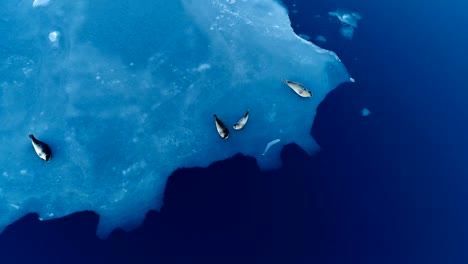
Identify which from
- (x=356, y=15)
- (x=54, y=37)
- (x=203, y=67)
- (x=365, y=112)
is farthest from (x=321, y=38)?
(x=54, y=37)

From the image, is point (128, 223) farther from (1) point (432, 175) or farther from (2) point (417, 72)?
(2) point (417, 72)

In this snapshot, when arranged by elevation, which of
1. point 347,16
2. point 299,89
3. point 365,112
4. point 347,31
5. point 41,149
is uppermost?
point 347,16

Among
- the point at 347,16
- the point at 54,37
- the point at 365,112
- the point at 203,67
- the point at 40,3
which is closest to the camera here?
the point at 365,112

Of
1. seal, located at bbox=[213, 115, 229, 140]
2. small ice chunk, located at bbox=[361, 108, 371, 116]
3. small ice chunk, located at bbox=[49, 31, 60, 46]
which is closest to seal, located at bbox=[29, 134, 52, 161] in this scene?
small ice chunk, located at bbox=[49, 31, 60, 46]

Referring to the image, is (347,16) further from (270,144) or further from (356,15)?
(270,144)

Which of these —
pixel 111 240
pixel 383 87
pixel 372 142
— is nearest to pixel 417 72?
pixel 383 87

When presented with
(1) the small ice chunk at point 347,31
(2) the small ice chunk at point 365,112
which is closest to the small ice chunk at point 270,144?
(2) the small ice chunk at point 365,112

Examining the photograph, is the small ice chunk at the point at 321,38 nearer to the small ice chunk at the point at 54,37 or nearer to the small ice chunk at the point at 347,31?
the small ice chunk at the point at 347,31
